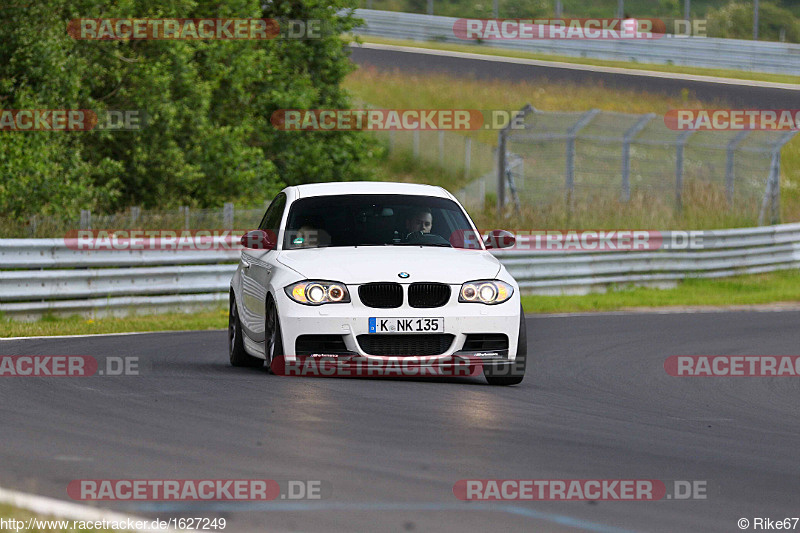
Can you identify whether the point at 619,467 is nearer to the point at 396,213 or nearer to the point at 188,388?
the point at 188,388

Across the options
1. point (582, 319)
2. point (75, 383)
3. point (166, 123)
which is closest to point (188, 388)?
point (75, 383)

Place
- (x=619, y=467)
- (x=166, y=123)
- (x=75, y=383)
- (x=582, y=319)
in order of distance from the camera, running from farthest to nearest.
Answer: (x=166, y=123) → (x=582, y=319) → (x=75, y=383) → (x=619, y=467)

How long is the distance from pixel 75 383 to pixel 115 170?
54.2 feet

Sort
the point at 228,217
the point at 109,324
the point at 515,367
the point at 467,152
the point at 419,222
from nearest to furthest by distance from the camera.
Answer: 1. the point at 515,367
2. the point at 419,222
3. the point at 109,324
4. the point at 228,217
5. the point at 467,152

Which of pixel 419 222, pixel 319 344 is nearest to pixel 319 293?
pixel 319 344

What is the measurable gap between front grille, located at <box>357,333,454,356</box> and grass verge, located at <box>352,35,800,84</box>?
1332 inches

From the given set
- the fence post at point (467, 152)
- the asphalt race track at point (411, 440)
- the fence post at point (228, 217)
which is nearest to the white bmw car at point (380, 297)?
the asphalt race track at point (411, 440)

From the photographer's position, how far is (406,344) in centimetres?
980

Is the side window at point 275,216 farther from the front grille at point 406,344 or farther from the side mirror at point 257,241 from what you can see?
the front grille at point 406,344

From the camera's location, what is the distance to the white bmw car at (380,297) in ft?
31.9

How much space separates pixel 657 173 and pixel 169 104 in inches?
477

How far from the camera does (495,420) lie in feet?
26.9

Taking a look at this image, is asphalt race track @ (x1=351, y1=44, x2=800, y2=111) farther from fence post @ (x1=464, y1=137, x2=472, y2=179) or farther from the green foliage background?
the green foliage background

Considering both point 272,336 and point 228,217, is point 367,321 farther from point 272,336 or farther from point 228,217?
point 228,217
